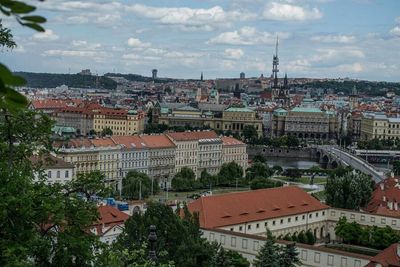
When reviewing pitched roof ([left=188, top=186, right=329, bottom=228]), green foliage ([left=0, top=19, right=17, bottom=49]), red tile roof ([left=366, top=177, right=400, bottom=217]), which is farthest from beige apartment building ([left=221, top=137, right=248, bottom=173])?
green foliage ([left=0, top=19, right=17, bottom=49])

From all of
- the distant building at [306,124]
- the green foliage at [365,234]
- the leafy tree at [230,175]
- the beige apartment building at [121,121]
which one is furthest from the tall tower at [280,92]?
the green foliage at [365,234]

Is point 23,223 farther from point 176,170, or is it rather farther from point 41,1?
point 176,170

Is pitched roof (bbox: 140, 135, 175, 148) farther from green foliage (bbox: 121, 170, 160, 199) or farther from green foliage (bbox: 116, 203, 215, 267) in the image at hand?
green foliage (bbox: 116, 203, 215, 267)

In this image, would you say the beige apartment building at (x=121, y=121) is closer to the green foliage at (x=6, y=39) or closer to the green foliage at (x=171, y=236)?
the green foliage at (x=171, y=236)

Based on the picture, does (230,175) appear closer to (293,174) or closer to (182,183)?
(182,183)

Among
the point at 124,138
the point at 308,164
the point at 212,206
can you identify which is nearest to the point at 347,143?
the point at 308,164

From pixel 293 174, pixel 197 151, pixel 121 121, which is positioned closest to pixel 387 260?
pixel 293 174

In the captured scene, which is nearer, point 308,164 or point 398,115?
point 308,164
